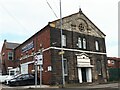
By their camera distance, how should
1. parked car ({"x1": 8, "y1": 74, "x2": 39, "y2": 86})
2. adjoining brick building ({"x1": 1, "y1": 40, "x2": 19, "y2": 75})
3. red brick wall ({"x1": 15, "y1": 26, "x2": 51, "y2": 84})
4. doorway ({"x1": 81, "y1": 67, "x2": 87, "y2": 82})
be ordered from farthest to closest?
adjoining brick building ({"x1": 1, "y1": 40, "x2": 19, "y2": 75}) → doorway ({"x1": 81, "y1": 67, "x2": 87, "y2": 82}) → red brick wall ({"x1": 15, "y1": 26, "x2": 51, "y2": 84}) → parked car ({"x1": 8, "y1": 74, "x2": 39, "y2": 86})

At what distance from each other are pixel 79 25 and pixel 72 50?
14.5ft

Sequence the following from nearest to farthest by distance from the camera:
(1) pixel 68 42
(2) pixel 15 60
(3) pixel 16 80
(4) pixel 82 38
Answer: (3) pixel 16 80, (1) pixel 68 42, (4) pixel 82 38, (2) pixel 15 60

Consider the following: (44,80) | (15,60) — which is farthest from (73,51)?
(15,60)

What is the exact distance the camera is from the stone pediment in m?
32.9

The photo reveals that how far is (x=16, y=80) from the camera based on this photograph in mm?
29984

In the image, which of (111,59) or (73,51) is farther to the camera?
(111,59)

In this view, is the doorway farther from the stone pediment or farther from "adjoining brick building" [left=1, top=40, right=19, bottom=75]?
"adjoining brick building" [left=1, top=40, right=19, bottom=75]

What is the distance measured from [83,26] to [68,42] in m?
4.41

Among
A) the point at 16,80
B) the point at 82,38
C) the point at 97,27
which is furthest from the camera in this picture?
the point at 97,27

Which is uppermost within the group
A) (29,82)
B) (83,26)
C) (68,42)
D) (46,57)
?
(83,26)

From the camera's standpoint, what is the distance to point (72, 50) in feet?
108

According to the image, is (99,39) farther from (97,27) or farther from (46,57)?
(46,57)

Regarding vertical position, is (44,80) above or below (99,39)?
below

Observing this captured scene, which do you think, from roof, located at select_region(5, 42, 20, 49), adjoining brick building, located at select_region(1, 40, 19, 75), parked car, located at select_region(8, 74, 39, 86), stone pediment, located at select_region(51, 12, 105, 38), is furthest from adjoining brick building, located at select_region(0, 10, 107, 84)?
roof, located at select_region(5, 42, 20, 49)
